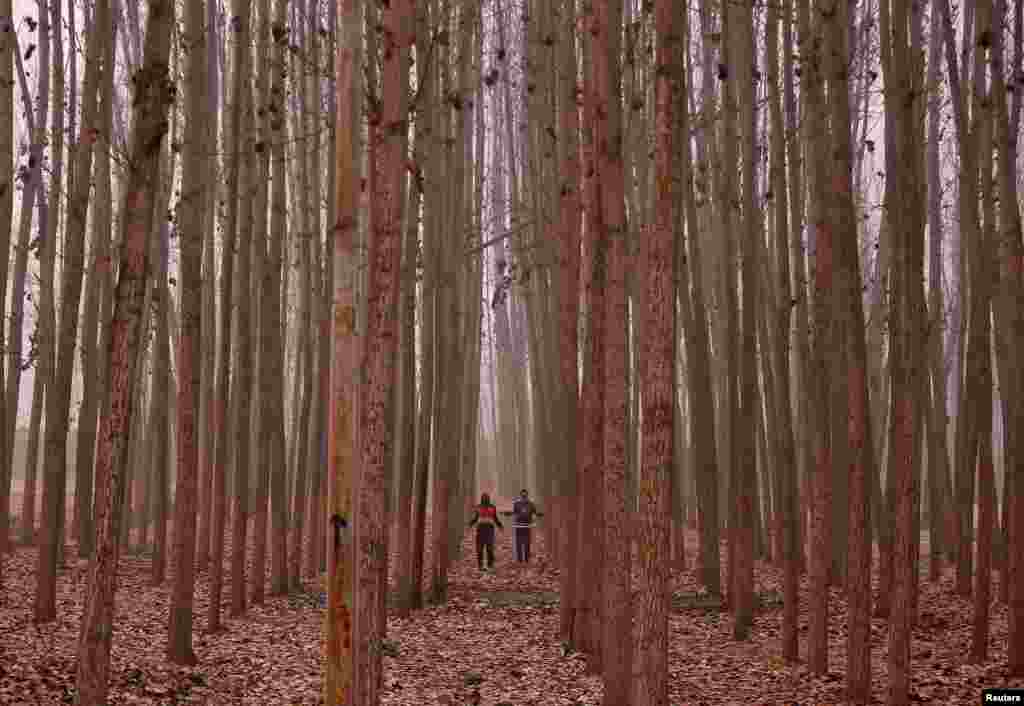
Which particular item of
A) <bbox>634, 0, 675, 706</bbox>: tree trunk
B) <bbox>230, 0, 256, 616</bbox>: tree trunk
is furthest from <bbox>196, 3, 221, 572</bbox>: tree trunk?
<bbox>634, 0, 675, 706</bbox>: tree trunk

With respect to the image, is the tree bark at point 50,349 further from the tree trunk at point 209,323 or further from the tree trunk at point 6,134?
the tree trunk at point 209,323

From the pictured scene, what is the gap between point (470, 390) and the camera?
20.2m

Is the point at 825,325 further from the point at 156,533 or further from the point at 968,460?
the point at 156,533

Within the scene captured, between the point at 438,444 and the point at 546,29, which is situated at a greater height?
the point at 546,29

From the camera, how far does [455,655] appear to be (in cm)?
1073

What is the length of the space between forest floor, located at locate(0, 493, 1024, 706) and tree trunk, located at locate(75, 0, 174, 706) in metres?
1.48

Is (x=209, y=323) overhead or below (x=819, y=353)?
overhead

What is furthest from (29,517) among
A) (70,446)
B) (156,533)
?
(70,446)

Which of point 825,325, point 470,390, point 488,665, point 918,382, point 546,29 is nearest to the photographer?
point 918,382

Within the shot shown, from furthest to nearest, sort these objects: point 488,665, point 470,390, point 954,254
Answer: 1. point 954,254
2. point 470,390
3. point 488,665

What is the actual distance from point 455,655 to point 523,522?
709cm

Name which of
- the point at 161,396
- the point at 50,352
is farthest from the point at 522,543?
the point at 50,352

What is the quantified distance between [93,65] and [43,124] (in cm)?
330

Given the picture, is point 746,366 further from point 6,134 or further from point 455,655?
point 6,134
